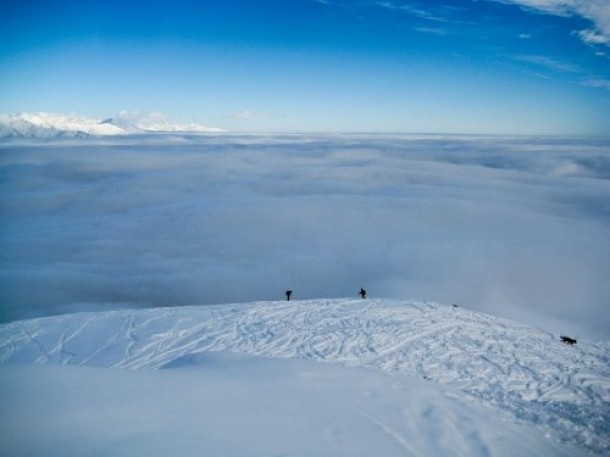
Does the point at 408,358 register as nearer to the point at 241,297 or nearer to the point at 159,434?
the point at 159,434

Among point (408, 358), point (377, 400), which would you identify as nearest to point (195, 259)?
point (408, 358)

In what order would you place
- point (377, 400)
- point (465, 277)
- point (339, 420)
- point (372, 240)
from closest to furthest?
point (339, 420)
point (377, 400)
point (465, 277)
point (372, 240)

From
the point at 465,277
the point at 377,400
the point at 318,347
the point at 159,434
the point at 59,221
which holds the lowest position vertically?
the point at 59,221

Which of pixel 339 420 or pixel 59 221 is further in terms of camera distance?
pixel 59 221

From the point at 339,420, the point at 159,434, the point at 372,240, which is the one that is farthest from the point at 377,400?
the point at 372,240

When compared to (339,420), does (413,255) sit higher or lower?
lower

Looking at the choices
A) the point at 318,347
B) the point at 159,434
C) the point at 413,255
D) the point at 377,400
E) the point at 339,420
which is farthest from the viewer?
the point at 413,255

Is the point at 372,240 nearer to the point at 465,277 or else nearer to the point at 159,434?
the point at 465,277
